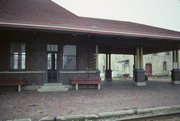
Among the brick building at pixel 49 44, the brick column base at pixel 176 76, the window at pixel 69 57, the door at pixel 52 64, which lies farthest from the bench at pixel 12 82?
the brick column base at pixel 176 76

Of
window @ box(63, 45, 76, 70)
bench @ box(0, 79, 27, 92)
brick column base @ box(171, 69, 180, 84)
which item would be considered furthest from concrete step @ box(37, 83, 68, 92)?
brick column base @ box(171, 69, 180, 84)

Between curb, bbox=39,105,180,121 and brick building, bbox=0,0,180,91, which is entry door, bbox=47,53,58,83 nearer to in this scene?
brick building, bbox=0,0,180,91

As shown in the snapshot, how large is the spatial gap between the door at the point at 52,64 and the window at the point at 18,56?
1.79 meters

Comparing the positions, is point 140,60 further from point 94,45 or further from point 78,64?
point 78,64

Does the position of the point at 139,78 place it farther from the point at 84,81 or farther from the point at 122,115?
the point at 122,115

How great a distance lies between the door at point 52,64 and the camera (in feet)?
38.1

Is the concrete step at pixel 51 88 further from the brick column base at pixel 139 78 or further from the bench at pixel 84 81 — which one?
the brick column base at pixel 139 78

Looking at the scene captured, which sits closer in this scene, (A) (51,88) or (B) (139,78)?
(A) (51,88)

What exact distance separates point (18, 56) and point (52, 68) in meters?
2.60

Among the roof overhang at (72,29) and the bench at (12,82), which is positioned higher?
the roof overhang at (72,29)

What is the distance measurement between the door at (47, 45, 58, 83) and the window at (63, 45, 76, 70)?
2.31 feet

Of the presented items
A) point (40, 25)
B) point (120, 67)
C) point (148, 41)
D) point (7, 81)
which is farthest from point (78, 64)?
point (120, 67)

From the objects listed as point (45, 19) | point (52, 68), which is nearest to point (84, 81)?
point (52, 68)

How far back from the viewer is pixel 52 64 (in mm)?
11719
